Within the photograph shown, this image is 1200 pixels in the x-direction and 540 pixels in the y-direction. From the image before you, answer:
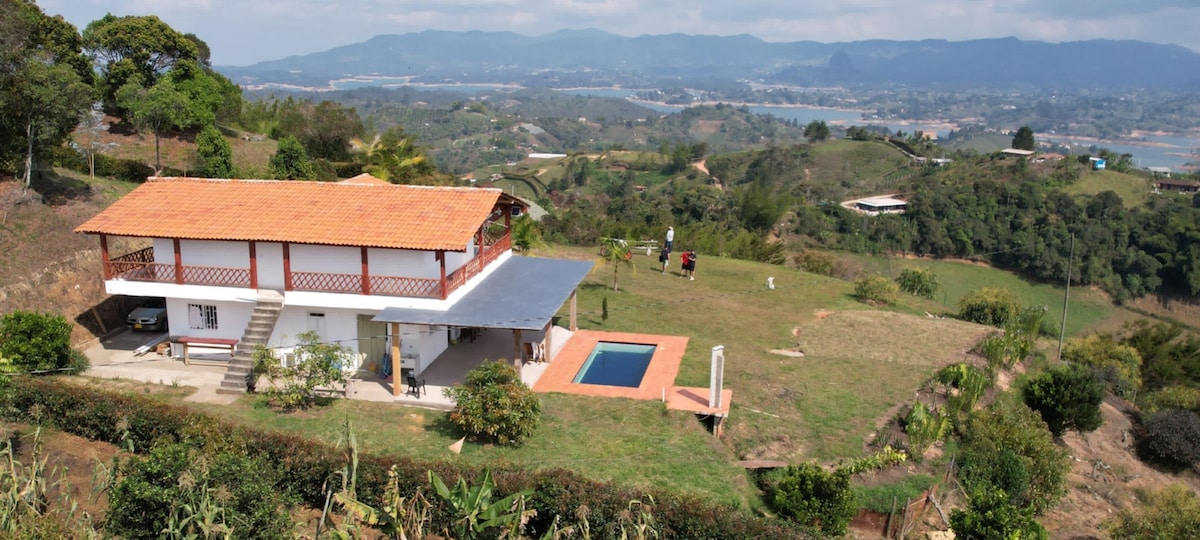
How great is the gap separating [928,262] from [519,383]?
53752 mm

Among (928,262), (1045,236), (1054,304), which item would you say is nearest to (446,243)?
(1054,304)

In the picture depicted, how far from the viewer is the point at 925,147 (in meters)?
107

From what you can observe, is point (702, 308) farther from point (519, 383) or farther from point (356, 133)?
point (356, 133)

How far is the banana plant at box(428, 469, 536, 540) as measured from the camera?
10.5 m

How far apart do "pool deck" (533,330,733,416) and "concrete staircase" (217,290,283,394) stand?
595cm

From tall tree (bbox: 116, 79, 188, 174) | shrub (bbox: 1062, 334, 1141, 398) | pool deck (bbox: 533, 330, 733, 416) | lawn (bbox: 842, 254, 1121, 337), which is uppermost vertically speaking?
tall tree (bbox: 116, 79, 188, 174)

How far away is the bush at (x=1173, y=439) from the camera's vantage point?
18938 millimetres

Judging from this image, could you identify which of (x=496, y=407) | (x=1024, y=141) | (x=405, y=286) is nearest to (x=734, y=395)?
(x=496, y=407)

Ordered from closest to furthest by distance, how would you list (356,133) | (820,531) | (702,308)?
(820,531)
(702,308)
(356,133)

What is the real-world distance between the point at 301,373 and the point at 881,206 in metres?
66.9

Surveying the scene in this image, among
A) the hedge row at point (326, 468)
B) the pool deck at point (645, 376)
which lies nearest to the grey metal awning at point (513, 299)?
the pool deck at point (645, 376)

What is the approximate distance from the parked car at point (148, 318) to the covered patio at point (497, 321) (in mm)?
6336

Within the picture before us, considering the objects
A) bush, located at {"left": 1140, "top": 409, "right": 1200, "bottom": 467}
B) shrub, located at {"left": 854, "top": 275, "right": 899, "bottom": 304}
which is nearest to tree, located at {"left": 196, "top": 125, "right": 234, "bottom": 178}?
shrub, located at {"left": 854, "top": 275, "right": 899, "bottom": 304}

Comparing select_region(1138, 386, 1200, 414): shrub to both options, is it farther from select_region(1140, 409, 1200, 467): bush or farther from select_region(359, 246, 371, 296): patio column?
select_region(359, 246, 371, 296): patio column
